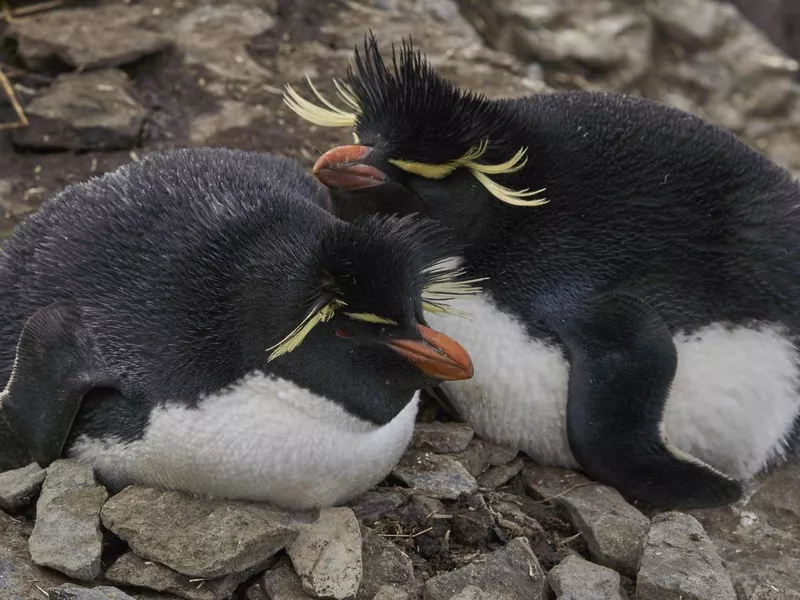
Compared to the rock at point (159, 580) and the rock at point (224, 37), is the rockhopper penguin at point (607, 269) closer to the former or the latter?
the rock at point (159, 580)

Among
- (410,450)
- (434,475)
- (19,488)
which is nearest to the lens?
→ (19,488)

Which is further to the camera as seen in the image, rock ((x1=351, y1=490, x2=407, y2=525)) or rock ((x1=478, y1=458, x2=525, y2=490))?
rock ((x1=478, y1=458, x2=525, y2=490))

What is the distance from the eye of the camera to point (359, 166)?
294cm

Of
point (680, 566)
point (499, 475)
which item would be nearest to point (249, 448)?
point (499, 475)

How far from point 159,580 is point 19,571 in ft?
0.99

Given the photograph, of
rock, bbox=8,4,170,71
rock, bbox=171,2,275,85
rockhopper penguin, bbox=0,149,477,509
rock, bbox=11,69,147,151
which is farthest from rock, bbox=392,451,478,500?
rock, bbox=8,4,170,71

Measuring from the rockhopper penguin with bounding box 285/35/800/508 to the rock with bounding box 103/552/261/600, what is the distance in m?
1.07

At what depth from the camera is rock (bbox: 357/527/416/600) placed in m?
2.49

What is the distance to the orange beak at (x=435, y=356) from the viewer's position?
2.41 metres

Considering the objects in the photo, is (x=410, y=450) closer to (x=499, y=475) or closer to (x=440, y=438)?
(x=440, y=438)

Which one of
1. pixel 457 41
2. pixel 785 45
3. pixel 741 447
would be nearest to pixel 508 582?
pixel 741 447

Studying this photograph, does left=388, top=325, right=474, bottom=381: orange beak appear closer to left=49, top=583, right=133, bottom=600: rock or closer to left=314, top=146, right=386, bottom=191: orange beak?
left=314, top=146, right=386, bottom=191: orange beak

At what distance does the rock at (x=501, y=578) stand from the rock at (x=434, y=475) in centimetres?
27

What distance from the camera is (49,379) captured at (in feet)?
8.19
